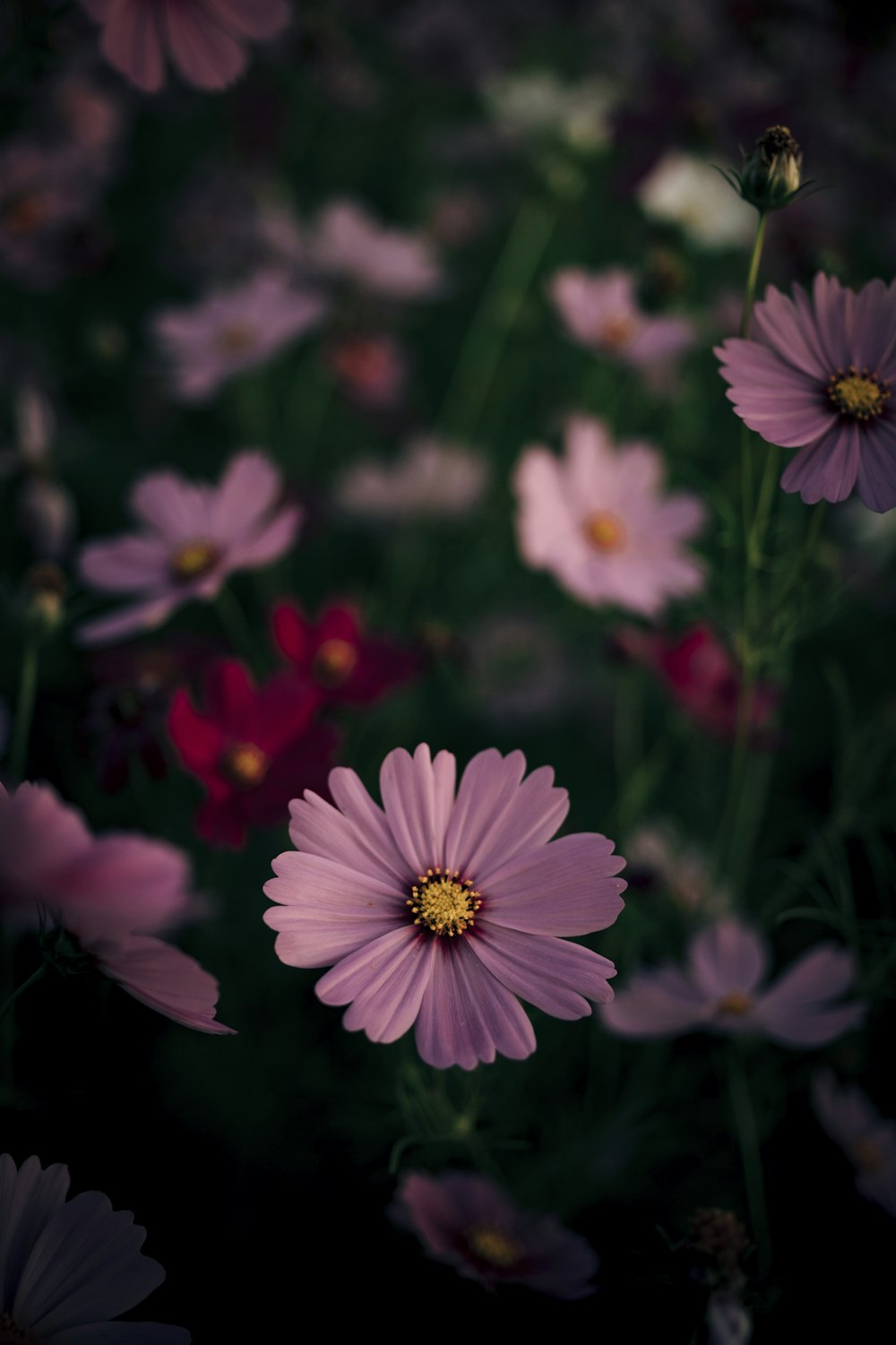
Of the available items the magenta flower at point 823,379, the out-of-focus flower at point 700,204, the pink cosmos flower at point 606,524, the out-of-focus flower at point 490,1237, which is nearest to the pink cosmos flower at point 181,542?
the pink cosmos flower at point 606,524

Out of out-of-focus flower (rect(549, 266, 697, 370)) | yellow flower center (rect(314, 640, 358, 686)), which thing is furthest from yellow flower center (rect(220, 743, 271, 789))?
out-of-focus flower (rect(549, 266, 697, 370))

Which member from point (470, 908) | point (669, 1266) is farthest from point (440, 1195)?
point (470, 908)

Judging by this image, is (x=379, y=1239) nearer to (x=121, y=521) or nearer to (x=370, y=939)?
(x=370, y=939)

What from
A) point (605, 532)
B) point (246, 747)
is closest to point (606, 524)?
point (605, 532)

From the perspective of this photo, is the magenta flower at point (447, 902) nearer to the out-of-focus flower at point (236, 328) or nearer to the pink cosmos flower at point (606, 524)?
the pink cosmos flower at point (606, 524)

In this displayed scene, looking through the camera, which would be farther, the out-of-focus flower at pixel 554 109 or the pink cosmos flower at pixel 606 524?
the out-of-focus flower at pixel 554 109
